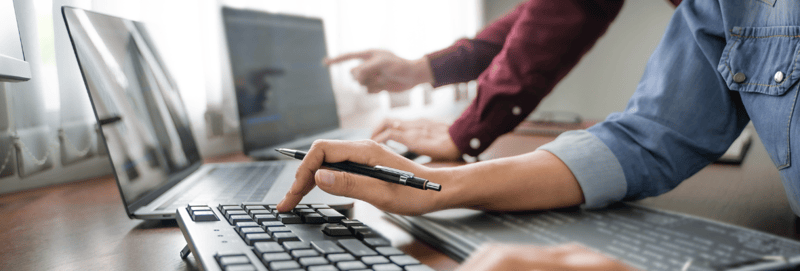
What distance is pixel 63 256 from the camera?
412 mm

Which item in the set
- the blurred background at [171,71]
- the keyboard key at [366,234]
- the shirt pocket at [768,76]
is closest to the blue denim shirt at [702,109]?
the shirt pocket at [768,76]

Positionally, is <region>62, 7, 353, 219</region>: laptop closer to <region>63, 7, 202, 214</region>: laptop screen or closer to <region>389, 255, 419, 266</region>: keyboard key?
<region>63, 7, 202, 214</region>: laptop screen

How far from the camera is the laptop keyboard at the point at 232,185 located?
0.56 m

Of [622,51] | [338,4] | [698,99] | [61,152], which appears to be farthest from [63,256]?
[622,51]

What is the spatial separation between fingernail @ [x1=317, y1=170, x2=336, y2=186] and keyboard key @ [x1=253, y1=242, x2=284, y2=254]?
0.33 ft

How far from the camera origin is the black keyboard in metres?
0.30

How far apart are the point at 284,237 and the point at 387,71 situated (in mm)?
801

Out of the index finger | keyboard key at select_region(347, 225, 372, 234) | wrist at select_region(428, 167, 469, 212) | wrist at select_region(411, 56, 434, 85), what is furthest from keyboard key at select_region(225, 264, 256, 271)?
wrist at select_region(411, 56, 434, 85)

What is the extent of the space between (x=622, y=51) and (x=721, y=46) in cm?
314

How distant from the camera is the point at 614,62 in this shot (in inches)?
137

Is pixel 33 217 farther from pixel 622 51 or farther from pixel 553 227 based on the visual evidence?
pixel 622 51

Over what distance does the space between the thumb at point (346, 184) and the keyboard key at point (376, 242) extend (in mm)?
87

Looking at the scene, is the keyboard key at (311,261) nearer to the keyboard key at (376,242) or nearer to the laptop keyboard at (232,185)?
the keyboard key at (376,242)

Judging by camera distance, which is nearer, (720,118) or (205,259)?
(205,259)
